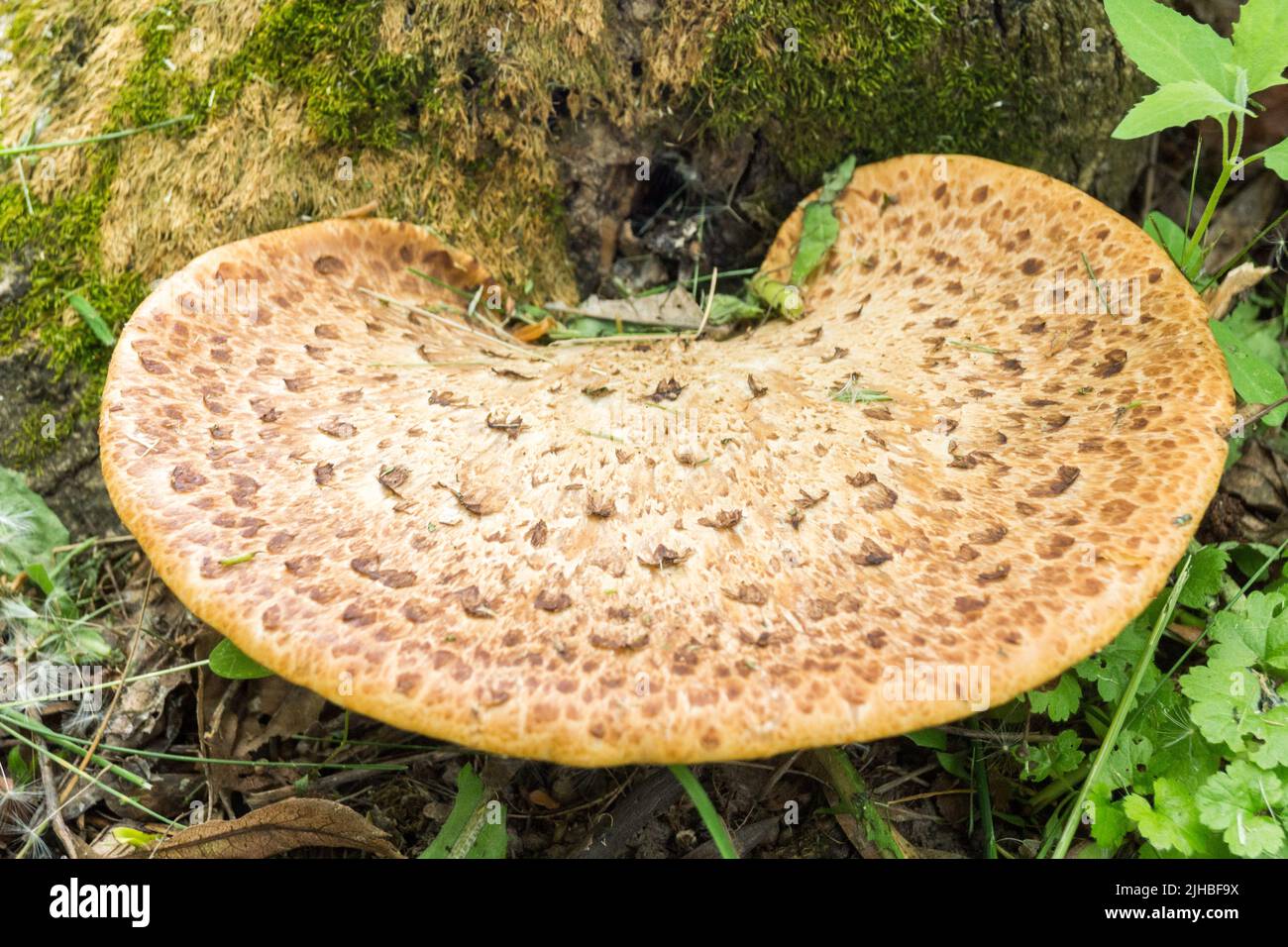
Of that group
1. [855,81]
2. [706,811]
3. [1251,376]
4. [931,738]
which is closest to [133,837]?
[706,811]

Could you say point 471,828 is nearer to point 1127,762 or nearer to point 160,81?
point 1127,762

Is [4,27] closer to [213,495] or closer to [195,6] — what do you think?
[195,6]

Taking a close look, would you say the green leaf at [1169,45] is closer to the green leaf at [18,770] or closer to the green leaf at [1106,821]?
the green leaf at [1106,821]

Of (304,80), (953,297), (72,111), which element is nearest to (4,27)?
(72,111)

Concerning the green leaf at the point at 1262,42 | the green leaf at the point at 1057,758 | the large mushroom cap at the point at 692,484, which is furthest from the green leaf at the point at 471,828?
the green leaf at the point at 1262,42

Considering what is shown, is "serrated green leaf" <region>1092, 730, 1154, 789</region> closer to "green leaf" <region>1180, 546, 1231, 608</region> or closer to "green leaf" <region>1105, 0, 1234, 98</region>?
"green leaf" <region>1180, 546, 1231, 608</region>

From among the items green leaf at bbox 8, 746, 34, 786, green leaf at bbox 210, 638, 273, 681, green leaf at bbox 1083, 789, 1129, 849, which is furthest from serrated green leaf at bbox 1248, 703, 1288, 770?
green leaf at bbox 8, 746, 34, 786
